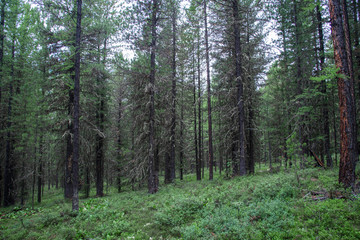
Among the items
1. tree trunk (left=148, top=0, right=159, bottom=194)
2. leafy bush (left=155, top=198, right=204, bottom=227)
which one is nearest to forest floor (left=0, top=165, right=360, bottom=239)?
leafy bush (left=155, top=198, right=204, bottom=227)

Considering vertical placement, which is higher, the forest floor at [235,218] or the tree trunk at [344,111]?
the tree trunk at [344,111]

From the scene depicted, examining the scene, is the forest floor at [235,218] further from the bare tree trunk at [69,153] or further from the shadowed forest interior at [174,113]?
the bare tree trunk at [69,153]

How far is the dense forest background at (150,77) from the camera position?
11.9 m

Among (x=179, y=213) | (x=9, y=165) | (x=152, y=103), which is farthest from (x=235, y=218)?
(x=9, y=165)

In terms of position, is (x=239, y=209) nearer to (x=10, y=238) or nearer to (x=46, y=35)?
(x=10, y=238)

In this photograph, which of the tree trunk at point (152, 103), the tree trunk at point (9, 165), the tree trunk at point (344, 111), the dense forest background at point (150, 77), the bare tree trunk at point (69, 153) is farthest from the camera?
the tree trunk at point (9, 165)

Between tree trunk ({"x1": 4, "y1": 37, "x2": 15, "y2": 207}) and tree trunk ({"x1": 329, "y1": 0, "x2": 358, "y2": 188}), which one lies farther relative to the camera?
tree trunk ({"x1": 4, "y1": 37, "x2": 15, "y2": 207})

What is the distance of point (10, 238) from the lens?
6.96 metres

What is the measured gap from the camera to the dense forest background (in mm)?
11914

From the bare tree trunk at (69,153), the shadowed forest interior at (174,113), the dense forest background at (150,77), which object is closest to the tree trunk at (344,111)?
the shadowed forest interior at (174,113)

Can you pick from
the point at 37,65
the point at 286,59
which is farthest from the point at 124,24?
the point at 286,59

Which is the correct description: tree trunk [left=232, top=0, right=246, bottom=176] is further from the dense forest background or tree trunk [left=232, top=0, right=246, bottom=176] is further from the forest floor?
the forest floor

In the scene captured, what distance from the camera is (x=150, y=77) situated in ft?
41.3

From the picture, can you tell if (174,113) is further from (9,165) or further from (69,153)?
(9,165)
